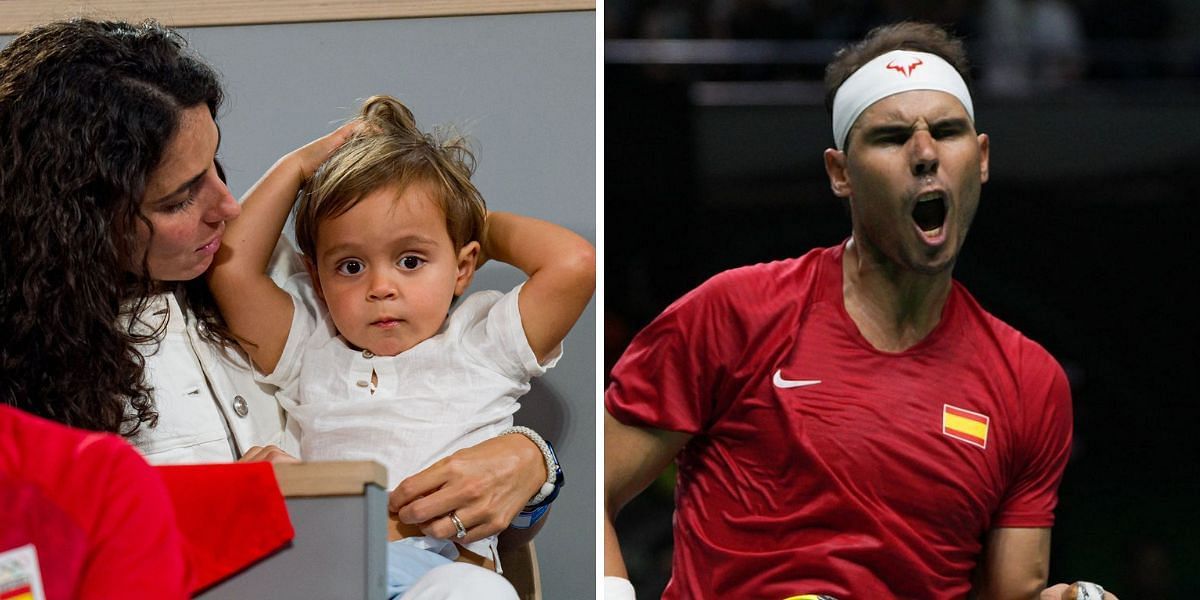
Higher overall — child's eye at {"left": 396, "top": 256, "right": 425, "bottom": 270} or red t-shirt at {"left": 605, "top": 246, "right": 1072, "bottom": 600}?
child's eye at {"left": 396, "top": 256, "right": 425, "bottom": 270}

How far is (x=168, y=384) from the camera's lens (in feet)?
6.23

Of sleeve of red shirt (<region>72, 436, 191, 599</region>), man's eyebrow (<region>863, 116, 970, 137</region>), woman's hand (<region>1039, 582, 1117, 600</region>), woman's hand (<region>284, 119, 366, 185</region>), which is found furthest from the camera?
woman's hand (<region>284, 119, 366, 185</region>)

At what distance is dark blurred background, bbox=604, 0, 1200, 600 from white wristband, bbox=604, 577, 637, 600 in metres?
0.07

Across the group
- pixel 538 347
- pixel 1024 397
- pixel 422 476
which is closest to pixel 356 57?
pixel 538 347

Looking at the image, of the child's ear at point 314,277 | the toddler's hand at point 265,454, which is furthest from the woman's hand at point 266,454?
the child's ear at point 314,277

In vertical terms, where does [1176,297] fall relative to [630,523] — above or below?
above

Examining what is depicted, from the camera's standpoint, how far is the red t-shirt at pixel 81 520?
4.09ft

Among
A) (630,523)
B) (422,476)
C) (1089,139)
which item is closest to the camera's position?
(422,476)

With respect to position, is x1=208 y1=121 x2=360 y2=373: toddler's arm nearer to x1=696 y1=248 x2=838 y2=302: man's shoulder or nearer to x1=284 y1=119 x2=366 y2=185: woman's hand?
x1=284 y1=119 x2=366 y2=185: woman's hand

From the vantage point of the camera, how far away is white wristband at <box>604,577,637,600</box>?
80.6 inches

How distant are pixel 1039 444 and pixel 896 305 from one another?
0.97 feet

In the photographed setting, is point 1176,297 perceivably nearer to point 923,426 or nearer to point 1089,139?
point 1089,139

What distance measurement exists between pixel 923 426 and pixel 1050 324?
39cm

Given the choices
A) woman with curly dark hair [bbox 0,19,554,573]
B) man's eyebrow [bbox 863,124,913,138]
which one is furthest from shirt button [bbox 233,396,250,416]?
man's eyebrow [bbox 863,124,913,138]
